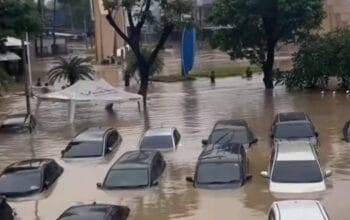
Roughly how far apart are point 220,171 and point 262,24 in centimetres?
2883

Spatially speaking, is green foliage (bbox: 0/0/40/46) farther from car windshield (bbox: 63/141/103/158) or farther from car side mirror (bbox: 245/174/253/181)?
car side mirror (bbox: 245/174/253/181)

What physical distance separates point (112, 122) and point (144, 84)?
847cm

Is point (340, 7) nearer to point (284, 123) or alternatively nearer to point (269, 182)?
point (284, 123)

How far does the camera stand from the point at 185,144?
3069 cm

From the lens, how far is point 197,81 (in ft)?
198

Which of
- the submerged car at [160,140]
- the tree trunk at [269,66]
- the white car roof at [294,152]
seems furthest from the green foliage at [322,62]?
the white car roof at [294,152]

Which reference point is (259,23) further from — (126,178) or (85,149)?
(126,178)

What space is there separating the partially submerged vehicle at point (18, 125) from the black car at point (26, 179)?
11.9 m

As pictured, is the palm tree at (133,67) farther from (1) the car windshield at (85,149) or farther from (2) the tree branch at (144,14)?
(1) the car windshield at (85,149)

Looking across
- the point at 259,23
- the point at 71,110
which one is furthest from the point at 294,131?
the point at 259,23

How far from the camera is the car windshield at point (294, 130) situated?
28125 mm

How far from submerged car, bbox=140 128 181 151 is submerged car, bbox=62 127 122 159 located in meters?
1.24

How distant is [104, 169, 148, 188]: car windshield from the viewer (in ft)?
73.4

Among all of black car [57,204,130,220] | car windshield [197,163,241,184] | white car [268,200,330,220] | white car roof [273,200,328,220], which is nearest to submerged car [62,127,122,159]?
car windshield [197,163,241,184]
